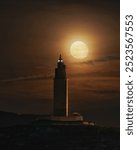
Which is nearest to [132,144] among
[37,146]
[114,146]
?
[114,146]

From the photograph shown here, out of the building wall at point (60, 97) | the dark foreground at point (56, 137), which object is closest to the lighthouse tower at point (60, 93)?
the building wall at point (60, 97)

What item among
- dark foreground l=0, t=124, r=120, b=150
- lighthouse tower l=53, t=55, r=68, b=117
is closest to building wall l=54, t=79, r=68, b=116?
lighthouse tower l=53, t=55, r=68, b=117

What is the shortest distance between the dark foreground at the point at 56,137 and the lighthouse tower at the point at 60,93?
1302mm

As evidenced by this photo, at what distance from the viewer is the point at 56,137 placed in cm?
3166

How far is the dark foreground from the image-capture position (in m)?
→ 29.7

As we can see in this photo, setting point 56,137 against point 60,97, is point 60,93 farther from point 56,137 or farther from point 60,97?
point 56,137

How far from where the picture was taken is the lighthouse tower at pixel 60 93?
33.5 metres

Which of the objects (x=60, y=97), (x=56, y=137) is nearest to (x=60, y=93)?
(x=60, y=97)

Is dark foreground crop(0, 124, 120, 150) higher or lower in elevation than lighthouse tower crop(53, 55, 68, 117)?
lower

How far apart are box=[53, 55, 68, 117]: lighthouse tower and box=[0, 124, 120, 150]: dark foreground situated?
→ 130cm

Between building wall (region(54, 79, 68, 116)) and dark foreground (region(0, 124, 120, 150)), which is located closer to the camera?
dark foreground (region(0, 124, 120, 150))

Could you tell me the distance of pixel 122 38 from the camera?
18.4 meters

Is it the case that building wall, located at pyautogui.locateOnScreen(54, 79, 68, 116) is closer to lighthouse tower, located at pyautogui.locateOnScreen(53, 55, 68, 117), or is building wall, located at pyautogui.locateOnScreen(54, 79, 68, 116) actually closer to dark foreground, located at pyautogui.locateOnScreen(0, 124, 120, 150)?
lighthouse tower, located at pyautogui.locateOnScreen(53, 55, 68, 117)

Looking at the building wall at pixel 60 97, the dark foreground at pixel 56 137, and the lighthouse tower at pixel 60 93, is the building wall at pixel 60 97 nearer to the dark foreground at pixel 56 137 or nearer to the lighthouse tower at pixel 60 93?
the lighthouse tower at pixel 60 93
